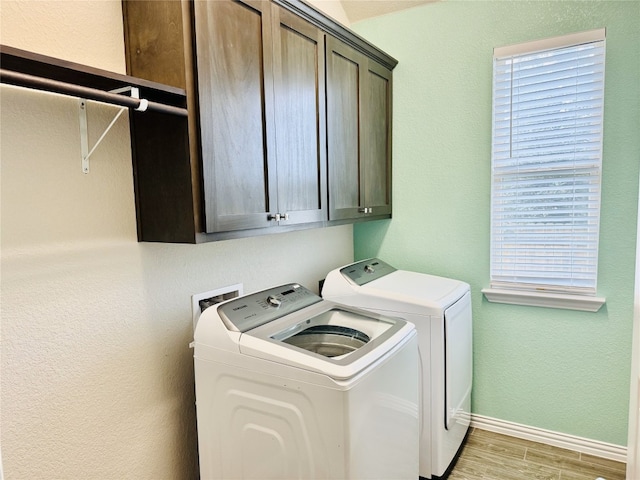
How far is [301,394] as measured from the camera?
1370mm

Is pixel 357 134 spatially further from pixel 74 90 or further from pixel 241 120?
pixel 74 90

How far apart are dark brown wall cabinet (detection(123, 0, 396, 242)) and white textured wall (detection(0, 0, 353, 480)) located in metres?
0.14

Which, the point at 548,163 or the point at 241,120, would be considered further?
the point at 548,163

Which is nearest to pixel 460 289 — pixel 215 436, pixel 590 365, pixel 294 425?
pixel 590 365

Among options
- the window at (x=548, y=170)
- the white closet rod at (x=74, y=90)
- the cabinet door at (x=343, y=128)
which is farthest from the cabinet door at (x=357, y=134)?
the white closet rod at (x=74, y=90)

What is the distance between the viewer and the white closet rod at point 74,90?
3.25 feet

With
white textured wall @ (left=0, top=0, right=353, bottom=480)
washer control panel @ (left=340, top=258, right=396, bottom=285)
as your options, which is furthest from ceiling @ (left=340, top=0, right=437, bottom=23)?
white textured wall @ (left=0, top=0, right=353, bottom=480)

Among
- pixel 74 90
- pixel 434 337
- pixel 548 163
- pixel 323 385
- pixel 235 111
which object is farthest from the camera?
pixel 548 163

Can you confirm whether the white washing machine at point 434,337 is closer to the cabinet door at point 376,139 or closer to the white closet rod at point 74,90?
the cabinet door at point 376,139

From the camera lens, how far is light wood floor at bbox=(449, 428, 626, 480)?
2178 mm

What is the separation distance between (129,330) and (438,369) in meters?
1.42

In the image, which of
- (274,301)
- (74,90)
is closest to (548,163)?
(274,301)

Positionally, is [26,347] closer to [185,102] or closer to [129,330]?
[129,330]

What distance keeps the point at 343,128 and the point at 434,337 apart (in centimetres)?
116
